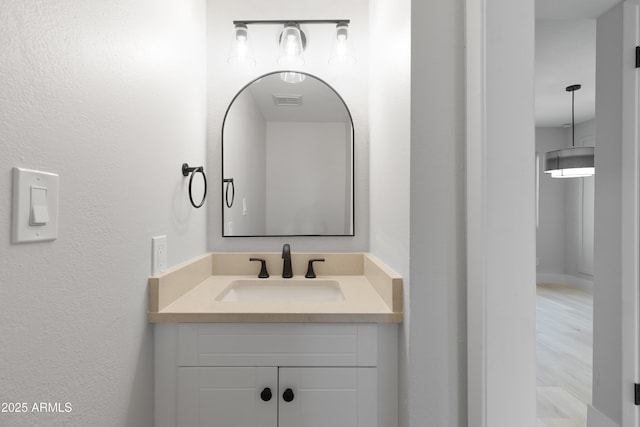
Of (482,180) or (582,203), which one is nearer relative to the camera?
(482,180)

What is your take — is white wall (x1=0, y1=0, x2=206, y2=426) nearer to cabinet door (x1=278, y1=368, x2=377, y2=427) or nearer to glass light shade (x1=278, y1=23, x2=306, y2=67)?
cabinet door (x1=278, y1=368, x2=377, y2=427)

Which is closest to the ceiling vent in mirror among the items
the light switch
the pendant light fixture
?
the light switch

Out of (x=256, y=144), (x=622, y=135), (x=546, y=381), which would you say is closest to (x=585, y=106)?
(x=622, y=135)

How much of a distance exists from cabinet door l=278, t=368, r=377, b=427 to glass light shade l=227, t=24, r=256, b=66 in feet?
4.83

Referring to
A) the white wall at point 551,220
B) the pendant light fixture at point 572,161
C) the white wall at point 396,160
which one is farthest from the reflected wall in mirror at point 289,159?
the white wall at point 551,220

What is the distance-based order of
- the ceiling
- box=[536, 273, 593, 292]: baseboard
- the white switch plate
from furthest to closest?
box=[536, 273, 593, 292]: baseboard < the ceiling < the white switch plate

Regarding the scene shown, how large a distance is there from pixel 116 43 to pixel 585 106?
17.9ft

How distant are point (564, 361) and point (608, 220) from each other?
1455 millimetres

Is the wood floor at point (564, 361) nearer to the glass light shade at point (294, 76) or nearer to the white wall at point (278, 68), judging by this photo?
Answer: the white wall at point (278, 68)

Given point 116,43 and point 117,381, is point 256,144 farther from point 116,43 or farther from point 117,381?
point 117,381

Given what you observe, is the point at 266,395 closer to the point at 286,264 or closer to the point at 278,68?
the point at 286,264

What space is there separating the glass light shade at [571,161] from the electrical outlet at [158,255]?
3.80m

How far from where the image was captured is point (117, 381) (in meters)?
0.87

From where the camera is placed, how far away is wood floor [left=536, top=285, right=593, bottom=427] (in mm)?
1886
